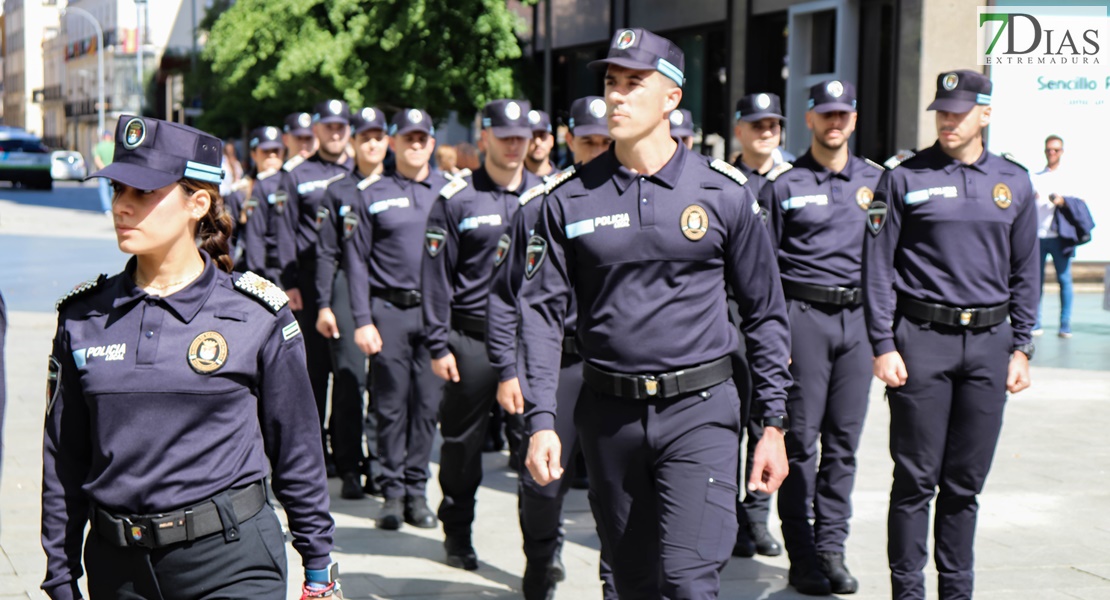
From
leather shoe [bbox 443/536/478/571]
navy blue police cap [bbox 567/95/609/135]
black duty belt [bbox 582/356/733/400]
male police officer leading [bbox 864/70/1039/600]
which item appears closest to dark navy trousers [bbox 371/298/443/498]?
leather shoe [bbox 443/536/478/571]

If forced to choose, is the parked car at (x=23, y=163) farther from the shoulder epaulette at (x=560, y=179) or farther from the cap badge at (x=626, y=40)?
the cap badge at (x=626, y=40)

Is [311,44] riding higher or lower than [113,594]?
higher

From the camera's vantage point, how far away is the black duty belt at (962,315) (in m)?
5.84

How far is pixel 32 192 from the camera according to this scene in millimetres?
55531

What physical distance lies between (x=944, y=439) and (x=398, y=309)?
3.28 meters

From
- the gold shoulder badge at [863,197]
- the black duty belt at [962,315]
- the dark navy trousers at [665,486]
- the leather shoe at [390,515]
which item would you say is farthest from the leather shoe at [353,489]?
the dark navy trousers at [665,486]

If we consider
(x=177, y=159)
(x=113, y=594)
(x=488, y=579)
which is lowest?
(x=488, y=579)

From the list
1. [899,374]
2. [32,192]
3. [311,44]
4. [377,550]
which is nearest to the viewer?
[899,374]

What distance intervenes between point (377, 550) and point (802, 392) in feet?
7.16

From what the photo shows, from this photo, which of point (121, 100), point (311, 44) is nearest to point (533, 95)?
point (311, 44)

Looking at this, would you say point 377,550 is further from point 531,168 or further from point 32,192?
point 32,192

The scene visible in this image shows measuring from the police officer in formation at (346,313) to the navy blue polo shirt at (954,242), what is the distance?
3613 mm

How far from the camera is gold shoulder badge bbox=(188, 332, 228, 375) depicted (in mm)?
3453

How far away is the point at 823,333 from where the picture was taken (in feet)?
22.6
